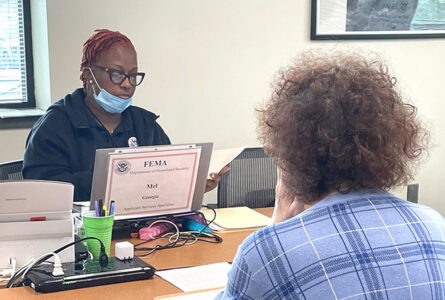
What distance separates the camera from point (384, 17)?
4.07 meters

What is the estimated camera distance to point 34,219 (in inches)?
69.4

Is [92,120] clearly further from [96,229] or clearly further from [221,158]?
[96,229]

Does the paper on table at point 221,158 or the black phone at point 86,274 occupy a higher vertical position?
the paper on table at point 221,158

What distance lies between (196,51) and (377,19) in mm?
1220

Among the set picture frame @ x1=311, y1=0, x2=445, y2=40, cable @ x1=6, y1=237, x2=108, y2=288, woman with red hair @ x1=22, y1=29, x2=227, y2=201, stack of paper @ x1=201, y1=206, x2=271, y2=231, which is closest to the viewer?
cable @ x1=6, y1=237, x2=108, y2=288

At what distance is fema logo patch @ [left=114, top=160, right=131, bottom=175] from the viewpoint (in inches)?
78.5

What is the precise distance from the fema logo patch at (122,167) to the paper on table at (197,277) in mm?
370

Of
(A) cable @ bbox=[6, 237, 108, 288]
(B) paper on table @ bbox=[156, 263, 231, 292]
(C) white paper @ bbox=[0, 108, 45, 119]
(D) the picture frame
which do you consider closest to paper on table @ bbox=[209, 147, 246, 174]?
(B) paper on table @ bbox=[156, 263, 231, 292]

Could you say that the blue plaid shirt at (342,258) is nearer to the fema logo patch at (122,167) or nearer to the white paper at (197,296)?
the white paper at (197,296)

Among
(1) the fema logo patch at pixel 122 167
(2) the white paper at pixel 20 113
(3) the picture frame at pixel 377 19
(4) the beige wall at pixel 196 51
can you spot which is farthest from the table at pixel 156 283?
(3) the picture frame at pixel 377 19

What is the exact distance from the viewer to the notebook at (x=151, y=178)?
2.00 meters

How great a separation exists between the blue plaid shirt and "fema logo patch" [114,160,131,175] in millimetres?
949

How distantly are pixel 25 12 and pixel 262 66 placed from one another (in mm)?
1381

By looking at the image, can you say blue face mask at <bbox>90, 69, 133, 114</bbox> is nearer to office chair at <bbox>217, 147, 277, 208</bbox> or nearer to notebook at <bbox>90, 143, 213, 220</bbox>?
office chair at <bbox>217, 147, 277, 208</bbox>
